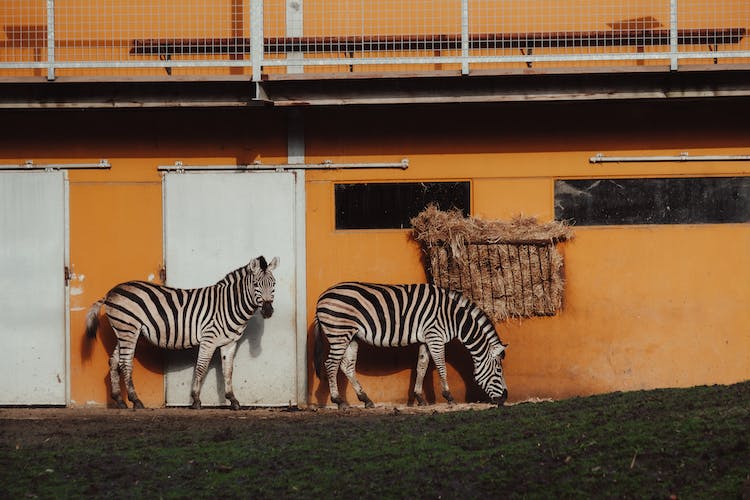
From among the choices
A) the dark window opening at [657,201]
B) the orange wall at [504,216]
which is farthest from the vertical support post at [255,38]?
the dark window opening at [657,201]

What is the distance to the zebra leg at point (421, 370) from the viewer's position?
1349 centimetres

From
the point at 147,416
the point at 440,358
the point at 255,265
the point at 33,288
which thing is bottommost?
the point at 147,416

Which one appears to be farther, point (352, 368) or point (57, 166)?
point (57, 166)

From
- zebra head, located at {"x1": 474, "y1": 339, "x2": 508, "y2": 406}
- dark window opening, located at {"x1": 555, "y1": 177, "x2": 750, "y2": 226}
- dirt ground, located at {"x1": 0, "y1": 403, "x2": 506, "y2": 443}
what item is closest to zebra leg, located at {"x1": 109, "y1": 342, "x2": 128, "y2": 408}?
dirt ground, located at {"x1": 0, "y1": 403, "x2": 506, "y2": 443}

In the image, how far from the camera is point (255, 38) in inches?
508

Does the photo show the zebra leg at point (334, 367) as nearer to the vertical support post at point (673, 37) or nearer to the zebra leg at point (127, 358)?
the zebra leg at point (127, 358)

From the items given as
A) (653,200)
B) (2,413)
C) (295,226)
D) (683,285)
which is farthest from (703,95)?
(2,413)

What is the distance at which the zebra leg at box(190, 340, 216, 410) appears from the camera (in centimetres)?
1348

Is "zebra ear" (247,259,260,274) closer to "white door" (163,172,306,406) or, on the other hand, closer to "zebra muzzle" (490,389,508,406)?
"white door" (163,172,306,406)

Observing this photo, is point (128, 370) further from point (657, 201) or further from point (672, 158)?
point (672, 158)

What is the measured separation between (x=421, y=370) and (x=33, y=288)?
493cm

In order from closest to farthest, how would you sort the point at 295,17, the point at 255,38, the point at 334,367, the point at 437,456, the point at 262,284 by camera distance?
the point at 437,456, the point at 255,38, the point at 262,284, the point at 334,367, the point at 295,17

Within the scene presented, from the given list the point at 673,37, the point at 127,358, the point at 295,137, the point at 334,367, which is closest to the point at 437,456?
the point at 334,367

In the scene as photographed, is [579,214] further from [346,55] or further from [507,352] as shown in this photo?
[346,55]
